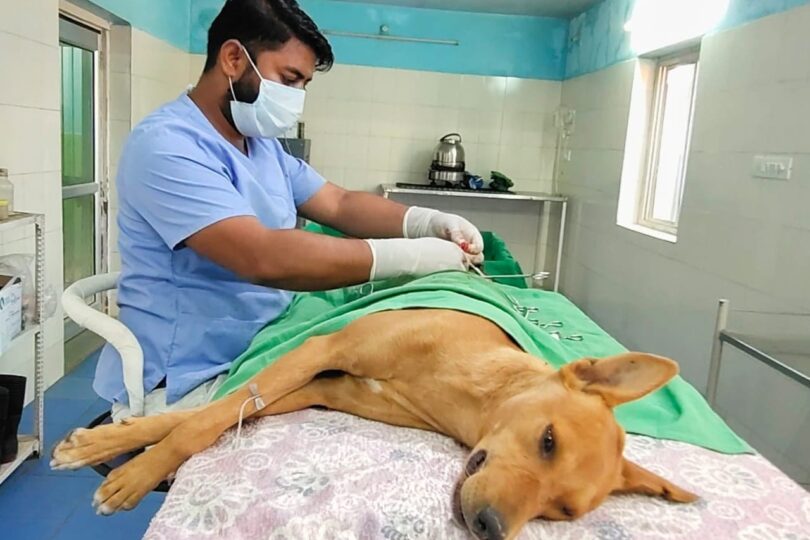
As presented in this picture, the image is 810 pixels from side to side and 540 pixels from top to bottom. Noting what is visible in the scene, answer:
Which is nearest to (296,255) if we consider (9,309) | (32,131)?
(9,309)

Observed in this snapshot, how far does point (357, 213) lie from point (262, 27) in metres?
0.59

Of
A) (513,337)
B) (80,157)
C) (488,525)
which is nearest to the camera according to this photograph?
(488,525)

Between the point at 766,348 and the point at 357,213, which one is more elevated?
the point at 357,213

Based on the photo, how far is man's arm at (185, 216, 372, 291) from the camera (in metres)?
1.21

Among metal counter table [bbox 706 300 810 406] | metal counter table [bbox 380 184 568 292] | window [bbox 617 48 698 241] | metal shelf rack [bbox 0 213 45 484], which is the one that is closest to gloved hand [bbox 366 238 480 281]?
metal counter table [bbox 706 300 810 406]

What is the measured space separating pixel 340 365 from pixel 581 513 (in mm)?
435

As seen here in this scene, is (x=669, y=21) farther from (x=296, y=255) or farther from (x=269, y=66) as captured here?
(x=296, y=255)

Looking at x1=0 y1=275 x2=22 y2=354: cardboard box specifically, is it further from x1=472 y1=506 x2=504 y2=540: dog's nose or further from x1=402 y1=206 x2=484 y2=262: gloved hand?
x1=472 y1=506 x2=504 y2=540: dog's nose

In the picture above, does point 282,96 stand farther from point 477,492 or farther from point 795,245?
point 795,245

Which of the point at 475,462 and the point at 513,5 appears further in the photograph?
the point at 513,5

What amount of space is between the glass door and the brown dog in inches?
109

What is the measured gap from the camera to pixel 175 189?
1218 mm

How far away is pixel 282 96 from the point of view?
5.04 ft

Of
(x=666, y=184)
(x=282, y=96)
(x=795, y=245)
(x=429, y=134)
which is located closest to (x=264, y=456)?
(x=282, y=96)
